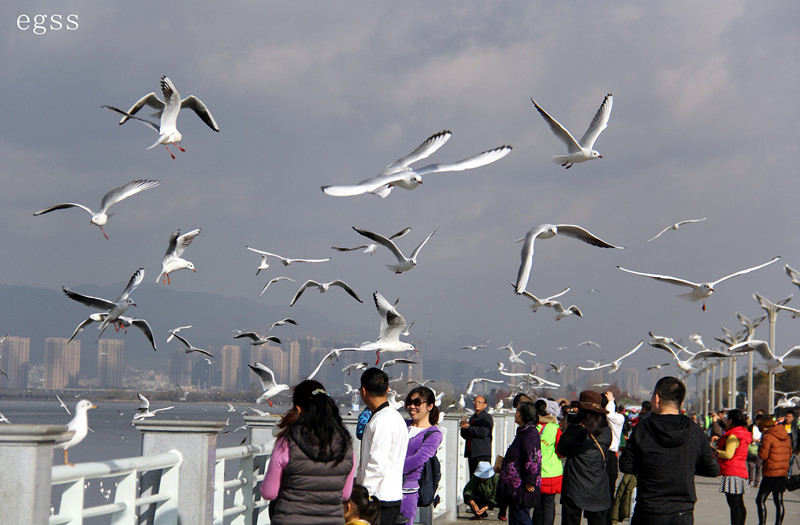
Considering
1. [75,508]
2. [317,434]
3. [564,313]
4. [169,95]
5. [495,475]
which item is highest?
[169,95]

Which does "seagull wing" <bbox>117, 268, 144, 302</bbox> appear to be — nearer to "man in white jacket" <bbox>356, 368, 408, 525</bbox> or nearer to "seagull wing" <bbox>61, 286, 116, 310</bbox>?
"seagull wing" <bbox>61, 286, 116, 310</bbox>

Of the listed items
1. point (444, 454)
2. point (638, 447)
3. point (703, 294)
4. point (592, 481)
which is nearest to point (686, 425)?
point (638, 447)

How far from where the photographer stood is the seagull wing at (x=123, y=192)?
12920 millimetres

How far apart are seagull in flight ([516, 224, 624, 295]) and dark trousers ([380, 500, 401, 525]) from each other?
399cm

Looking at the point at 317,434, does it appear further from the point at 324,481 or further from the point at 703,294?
the point at 703,294

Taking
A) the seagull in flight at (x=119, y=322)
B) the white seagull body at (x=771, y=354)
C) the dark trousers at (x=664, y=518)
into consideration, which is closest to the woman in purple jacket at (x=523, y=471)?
the dark trousers at (x=664, y=518)

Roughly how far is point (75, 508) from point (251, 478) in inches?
76.8

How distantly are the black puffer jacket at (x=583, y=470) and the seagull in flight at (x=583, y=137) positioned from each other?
430 centimetres

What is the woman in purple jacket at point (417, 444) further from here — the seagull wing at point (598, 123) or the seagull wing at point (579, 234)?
the seagull wing at point (598, 123)

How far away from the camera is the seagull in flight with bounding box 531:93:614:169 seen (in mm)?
10797

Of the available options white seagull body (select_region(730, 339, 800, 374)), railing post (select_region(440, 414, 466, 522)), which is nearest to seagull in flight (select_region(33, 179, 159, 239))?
railing post (select_region(440, 414, 466, 522))

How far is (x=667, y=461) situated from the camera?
5863 mm

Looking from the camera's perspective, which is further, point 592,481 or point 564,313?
point 564,313

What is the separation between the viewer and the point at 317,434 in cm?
462
